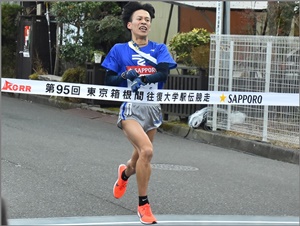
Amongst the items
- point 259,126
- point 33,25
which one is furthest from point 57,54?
point 259,126

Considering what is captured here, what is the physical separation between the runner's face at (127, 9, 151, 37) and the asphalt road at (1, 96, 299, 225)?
6.22 ft

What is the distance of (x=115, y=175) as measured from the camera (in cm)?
891

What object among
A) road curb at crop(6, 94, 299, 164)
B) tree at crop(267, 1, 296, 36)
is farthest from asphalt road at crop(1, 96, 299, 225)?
tree at crop(267, 1, 296, 36)

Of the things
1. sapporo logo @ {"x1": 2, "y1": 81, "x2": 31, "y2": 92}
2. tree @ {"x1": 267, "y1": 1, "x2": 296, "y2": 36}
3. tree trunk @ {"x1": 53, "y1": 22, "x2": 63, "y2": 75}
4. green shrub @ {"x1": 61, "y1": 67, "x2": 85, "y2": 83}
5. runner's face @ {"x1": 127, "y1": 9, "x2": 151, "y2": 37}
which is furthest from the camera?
tree trunk @ {"x1": 53, "y1": 22, "x2": 63, "y2": 75}

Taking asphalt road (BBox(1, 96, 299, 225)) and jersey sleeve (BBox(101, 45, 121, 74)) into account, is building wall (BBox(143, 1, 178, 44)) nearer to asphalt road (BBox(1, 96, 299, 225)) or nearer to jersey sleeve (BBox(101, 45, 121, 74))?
asphalt road (BBox(1, 96, 299, 225))

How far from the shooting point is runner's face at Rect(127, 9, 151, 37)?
6098mm

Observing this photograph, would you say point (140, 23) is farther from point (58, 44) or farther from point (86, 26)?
point (58, 44)

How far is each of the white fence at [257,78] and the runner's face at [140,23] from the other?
632cm

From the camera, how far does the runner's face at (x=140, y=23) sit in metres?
6.10

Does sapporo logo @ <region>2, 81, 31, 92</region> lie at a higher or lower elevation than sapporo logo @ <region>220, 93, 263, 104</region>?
higher

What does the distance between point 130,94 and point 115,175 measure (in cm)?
289

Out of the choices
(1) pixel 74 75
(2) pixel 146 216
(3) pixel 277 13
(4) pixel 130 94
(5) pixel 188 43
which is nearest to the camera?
(2) pixel 146 216

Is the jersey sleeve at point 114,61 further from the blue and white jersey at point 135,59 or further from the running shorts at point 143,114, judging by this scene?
the running shorts at point 143,114

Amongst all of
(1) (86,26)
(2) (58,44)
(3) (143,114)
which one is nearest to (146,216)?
(3) (143,114)
